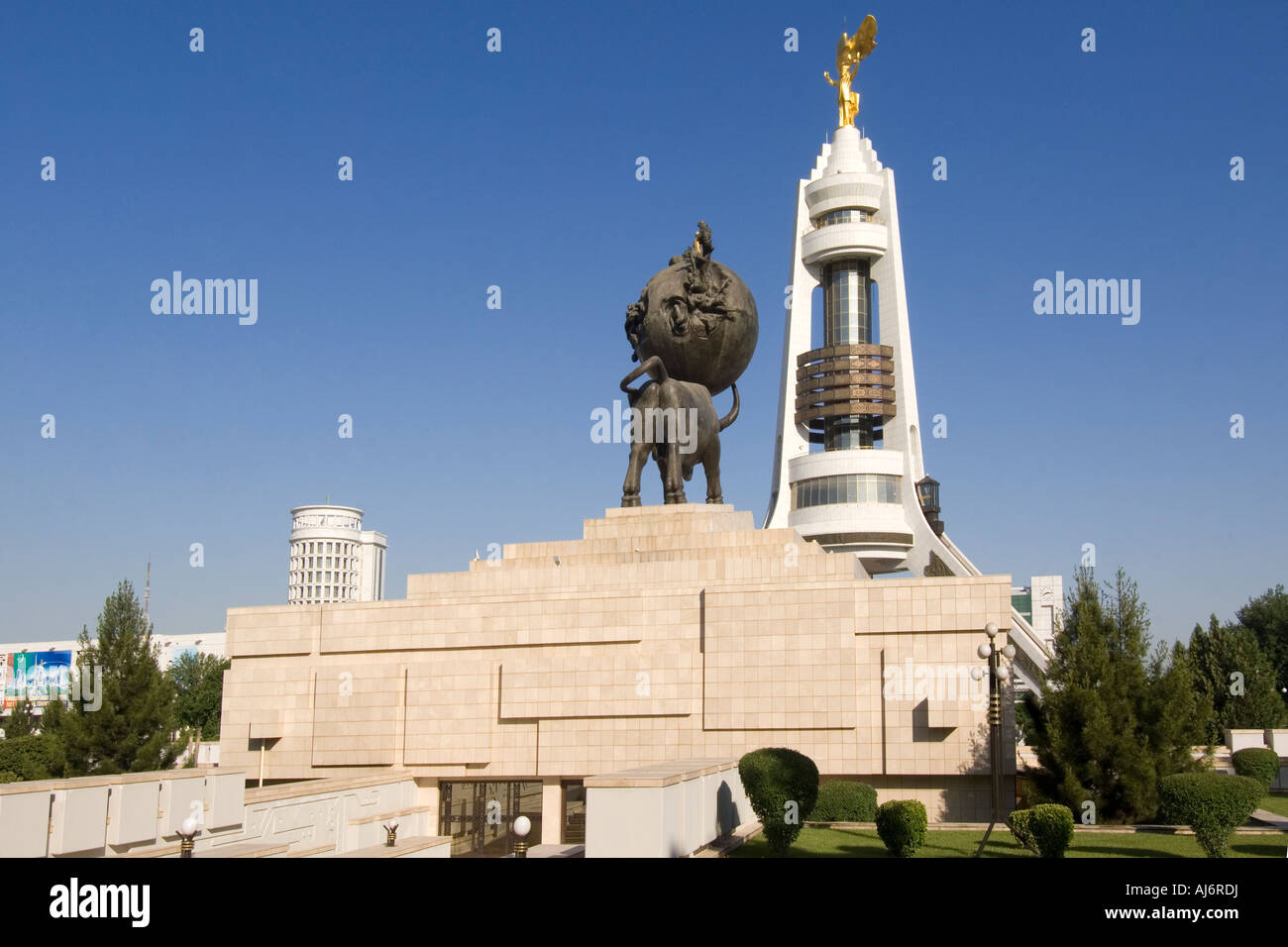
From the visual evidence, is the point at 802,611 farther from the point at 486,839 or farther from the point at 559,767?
the point at 486,839

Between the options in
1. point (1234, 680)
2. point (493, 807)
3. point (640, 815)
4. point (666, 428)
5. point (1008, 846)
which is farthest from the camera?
point (1234, 680)

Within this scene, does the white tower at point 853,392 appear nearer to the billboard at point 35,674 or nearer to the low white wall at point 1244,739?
the low white wall at point 1244,739

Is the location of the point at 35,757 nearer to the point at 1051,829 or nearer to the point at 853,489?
the point at 1051,829

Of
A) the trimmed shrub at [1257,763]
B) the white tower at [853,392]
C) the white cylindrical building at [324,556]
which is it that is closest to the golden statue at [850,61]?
the white tower at [853,392]

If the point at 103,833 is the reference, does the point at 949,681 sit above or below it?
above

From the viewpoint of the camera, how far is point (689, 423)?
2355 centimetres

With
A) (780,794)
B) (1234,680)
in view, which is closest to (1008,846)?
(780,794)

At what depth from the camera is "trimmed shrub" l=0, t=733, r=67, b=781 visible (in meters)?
24.4

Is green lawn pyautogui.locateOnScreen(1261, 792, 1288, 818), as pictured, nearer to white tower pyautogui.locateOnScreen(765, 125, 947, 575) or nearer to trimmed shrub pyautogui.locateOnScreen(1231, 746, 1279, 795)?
trimmed shrub pyautogui.locateOnScreen(1231, 746, 1279, 795)

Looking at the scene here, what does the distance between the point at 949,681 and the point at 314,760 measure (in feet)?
41.6

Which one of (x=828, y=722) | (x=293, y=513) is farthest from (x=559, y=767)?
(x=293, y=513)

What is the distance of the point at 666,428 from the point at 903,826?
11446 mm

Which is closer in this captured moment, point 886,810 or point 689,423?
point 886,810

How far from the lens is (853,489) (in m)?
66.5
